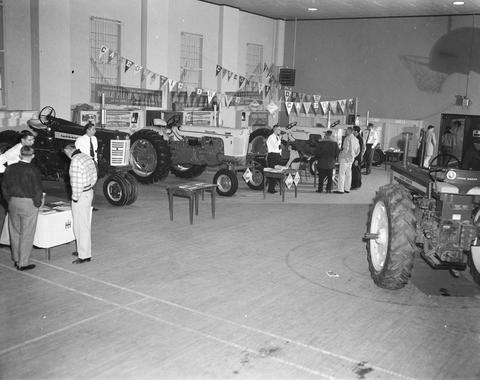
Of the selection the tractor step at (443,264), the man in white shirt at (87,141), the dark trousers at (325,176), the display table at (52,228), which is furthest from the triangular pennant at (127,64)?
the tractor step at (443,264)

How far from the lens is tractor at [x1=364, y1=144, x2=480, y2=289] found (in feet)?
20.6

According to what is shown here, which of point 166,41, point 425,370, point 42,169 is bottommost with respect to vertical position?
point 425,370

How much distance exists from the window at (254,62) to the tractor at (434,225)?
1621 cm

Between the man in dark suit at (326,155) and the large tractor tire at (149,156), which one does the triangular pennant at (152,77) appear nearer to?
the large tractor tire at (149,156)

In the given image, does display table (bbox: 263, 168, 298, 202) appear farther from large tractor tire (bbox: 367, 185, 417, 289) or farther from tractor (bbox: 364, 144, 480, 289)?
tractor (bbox: 364, 144, 480, 289)

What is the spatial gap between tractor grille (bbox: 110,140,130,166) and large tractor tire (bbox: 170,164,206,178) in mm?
3275

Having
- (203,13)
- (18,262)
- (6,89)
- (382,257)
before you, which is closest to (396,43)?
(203,13)

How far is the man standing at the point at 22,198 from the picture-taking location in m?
6.83

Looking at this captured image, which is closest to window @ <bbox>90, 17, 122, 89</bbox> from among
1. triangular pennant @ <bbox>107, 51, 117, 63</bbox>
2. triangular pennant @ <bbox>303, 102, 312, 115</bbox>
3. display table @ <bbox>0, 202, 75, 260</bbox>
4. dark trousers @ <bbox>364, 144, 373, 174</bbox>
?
triangular pennant @ <bbox>107, 51, 117, 63</bbox>

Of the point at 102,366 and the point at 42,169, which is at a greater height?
the point at 42,169

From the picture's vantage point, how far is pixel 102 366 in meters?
4.72

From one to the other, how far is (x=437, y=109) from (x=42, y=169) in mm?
13950

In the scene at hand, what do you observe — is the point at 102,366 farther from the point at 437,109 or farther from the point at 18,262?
the point at 437,109

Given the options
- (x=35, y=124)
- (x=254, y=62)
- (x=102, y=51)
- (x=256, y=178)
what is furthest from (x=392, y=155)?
(x=35, y=124)
